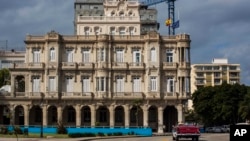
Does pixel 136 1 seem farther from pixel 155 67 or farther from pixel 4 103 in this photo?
pixel 4 103

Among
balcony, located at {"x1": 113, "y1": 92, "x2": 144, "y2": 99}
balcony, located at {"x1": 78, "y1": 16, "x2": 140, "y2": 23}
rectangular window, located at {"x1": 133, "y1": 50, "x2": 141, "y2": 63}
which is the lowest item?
balcony, located at {"x1": 113, "y1": 92, "x2": 144, "y2": 99}

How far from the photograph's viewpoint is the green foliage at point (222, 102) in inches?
3991

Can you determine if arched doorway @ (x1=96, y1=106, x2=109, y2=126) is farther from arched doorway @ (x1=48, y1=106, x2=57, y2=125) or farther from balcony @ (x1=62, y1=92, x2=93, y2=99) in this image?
arched doorway @ (x1=48, y1=106, x2=57, y2=125)

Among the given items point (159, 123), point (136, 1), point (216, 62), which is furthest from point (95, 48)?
point (216, 62)

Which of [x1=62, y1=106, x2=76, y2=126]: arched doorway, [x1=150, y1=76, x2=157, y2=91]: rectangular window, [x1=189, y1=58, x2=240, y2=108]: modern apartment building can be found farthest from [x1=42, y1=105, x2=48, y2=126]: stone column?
[x1=189, y1=58, x2=240, y2=108]: modern apartment building

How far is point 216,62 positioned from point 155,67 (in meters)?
120

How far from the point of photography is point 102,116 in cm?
8544

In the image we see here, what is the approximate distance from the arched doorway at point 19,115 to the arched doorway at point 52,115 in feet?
17.7

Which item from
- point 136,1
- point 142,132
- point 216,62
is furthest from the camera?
point 216,62

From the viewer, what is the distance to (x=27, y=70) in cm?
8462

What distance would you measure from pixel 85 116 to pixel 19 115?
12859 millimetres

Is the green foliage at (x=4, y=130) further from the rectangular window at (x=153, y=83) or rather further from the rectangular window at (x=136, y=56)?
the rectangular window at (x=136, y=56)

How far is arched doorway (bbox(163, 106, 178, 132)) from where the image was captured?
86.2 meters

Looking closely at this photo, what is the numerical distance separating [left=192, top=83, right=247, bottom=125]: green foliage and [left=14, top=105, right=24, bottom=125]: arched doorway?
40.9 meters
